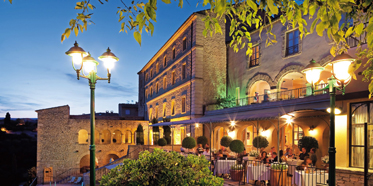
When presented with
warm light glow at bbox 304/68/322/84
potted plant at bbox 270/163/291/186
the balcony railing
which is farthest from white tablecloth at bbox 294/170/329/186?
the balcony railing

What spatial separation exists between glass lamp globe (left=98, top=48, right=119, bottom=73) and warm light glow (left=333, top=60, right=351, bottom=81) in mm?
4573

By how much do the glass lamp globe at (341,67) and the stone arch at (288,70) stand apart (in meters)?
11.4

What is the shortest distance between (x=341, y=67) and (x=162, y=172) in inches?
142

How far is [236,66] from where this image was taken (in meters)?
21.1

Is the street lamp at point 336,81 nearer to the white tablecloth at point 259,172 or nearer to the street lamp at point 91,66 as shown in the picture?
the street lamp at point 91,66

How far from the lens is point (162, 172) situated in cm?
308

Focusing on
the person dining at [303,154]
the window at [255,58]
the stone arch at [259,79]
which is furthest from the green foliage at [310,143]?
the window at [255,58]

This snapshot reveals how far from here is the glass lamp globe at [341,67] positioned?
165 inches

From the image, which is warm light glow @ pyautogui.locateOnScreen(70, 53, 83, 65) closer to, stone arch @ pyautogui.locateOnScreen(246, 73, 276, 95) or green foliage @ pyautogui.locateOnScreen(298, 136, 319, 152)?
green foliage @ pyautogui.locateOnScreen(298, 136, 319, 152)

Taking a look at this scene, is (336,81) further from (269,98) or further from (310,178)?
(269,98)

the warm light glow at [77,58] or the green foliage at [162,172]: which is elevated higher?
the warm light glow at [77,58]

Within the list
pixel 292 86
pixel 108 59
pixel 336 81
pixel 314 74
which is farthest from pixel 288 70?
pixel 108 59

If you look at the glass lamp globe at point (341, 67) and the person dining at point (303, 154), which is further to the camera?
the person dining at point (303, 154)

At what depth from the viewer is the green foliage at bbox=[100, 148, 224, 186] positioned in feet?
9.92
